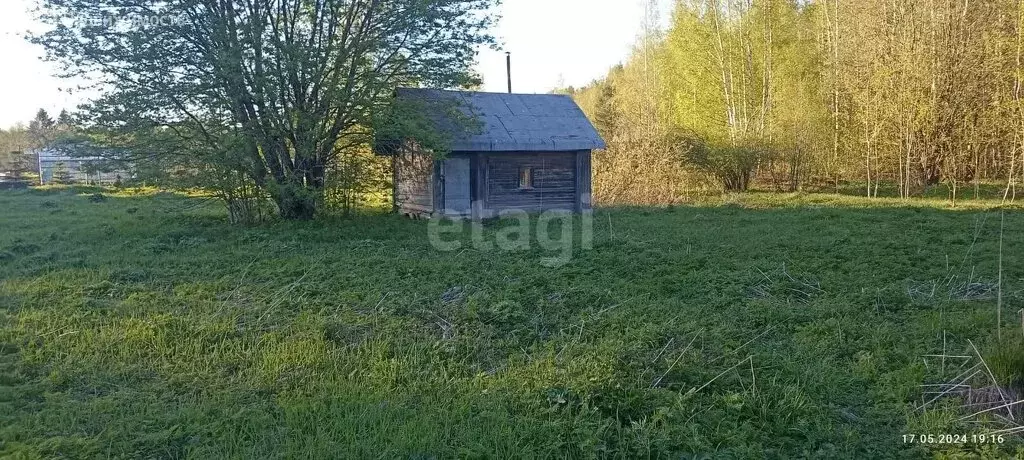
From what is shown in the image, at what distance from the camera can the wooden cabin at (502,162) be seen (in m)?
15.0

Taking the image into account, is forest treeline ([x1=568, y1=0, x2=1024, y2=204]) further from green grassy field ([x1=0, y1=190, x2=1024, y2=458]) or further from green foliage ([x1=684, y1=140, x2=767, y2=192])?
green grassy field ([x1=0, y1=190, x2=1024, y2=458])

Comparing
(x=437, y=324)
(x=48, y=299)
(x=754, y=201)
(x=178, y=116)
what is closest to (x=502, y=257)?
(x=437, y=324)

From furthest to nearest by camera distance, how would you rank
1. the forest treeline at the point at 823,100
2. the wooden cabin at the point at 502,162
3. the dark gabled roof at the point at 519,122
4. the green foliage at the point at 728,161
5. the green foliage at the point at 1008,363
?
the green foliage at the point at 728,161
the forest treeline at the point at 823,100
the wooden cabin at the point at 502,162
the dark gabled roof at the point at 519,122
the green foliage at the point at 1008,363

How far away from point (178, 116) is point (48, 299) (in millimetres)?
6265

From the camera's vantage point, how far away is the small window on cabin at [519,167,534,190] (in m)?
16.0

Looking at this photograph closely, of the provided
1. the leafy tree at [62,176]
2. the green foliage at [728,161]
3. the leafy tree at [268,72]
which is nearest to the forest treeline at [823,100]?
the green foliage at [728,161]

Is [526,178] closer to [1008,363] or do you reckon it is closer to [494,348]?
[494,348]

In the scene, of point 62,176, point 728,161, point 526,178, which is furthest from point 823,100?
point 62,176

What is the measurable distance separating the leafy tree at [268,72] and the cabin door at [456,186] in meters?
2.09

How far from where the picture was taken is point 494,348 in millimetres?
5195

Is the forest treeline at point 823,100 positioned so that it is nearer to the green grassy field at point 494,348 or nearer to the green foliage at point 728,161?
the green foliage at point 728,161

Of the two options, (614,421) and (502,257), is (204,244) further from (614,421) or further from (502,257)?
(614,421)

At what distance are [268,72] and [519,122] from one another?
636cm

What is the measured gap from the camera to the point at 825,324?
5.66 m
